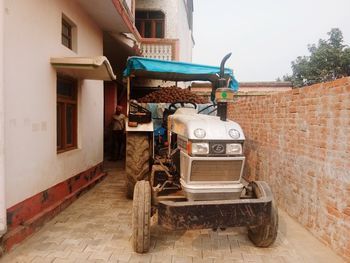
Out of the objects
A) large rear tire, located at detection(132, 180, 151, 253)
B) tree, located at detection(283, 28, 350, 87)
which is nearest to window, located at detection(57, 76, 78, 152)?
large rear tire, located at detection(132, 180, 151, 253)

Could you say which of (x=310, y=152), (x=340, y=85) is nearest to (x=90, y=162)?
(x=310, y=152)

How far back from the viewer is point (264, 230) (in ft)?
11.5

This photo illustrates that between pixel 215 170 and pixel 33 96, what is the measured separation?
2.60 metres

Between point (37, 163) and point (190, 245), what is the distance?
7.73ft

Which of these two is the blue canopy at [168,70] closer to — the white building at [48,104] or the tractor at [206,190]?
the white building at [48,104]

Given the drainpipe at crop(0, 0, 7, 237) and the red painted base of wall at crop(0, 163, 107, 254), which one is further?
the red painted base of wall at crop(0, 163, 107, 254)

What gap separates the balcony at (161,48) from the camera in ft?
35.7

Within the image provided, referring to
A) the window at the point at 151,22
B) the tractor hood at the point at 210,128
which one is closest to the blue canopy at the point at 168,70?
the tractor hood at the point at 210,128

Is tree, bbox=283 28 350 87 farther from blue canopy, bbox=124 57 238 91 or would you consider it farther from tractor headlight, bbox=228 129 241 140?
tractor headlight, bbox=228 129 241 140

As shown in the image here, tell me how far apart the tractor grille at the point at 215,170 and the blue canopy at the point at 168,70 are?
2.41m

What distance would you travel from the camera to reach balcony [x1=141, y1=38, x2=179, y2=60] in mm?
10883

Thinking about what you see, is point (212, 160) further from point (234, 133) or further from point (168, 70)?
point (168, 70)

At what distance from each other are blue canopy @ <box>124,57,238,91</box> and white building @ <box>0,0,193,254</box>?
1.70ft

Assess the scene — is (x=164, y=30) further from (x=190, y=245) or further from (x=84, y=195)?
(x=190, y=245)
